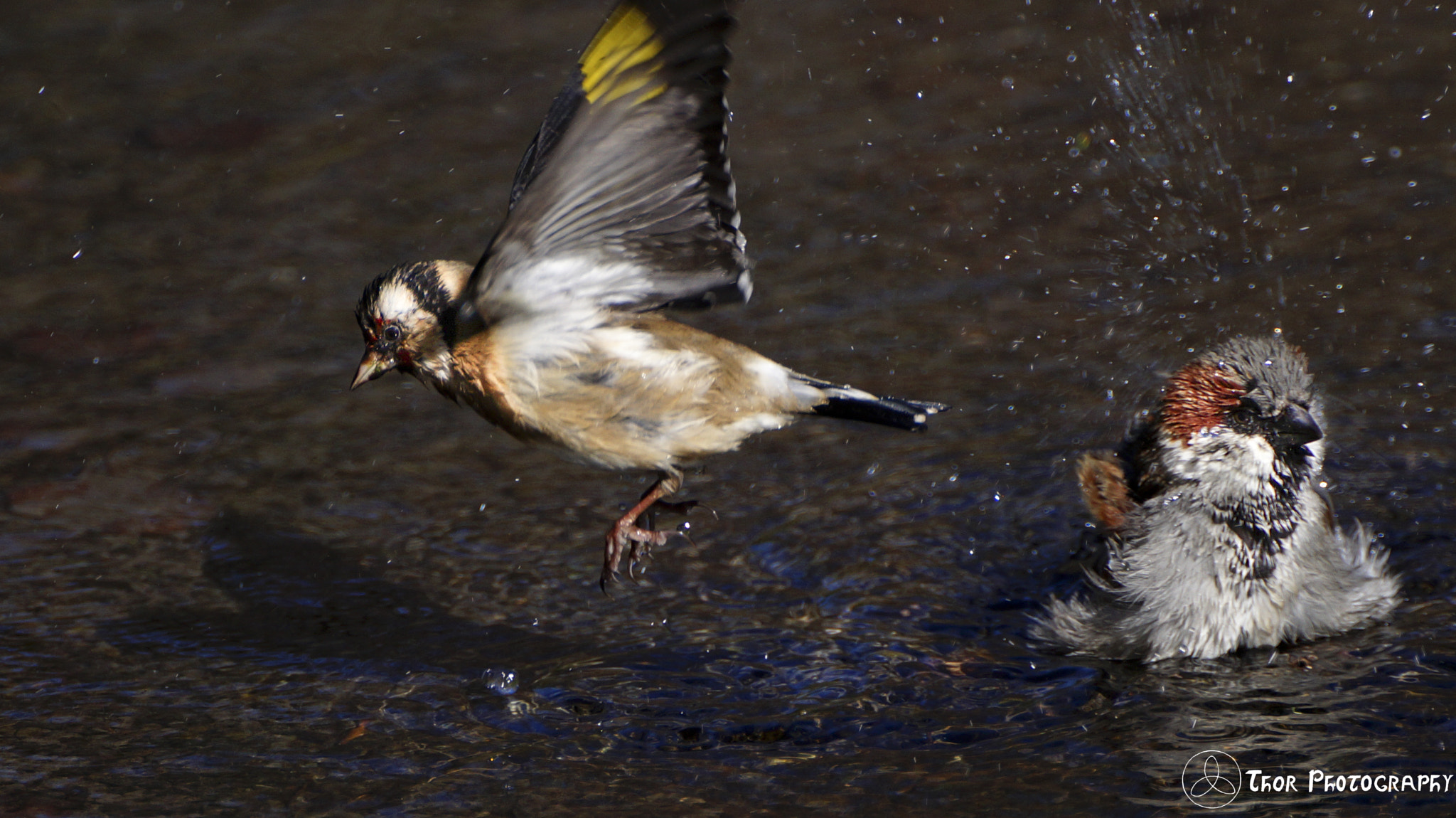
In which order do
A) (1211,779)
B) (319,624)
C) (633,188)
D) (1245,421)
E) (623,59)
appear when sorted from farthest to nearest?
(319,624), (1245,421), (633,188), (623,59), (1211,779)

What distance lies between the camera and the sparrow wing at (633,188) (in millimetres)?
3969

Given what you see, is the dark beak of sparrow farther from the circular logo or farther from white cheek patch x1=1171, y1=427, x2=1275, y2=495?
the circular logo

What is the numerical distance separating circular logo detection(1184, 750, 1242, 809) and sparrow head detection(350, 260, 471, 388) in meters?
2.24

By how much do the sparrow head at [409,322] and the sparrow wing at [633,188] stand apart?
8.8 inches

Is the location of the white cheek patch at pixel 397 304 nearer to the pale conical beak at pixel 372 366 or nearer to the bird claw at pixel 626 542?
the pale conical beak at pixel 372 366

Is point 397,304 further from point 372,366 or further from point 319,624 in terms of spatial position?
point 319,624

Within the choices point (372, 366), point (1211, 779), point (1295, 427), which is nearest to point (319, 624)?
point (372, 366)

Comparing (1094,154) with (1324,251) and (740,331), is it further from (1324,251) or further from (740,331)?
(740,331)

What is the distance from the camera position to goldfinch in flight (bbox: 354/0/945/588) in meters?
4.01

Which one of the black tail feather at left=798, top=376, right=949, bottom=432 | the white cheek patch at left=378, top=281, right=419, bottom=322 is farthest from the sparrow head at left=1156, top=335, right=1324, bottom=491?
the white cheek patch at left=378, top=281, right=419, bottom=322

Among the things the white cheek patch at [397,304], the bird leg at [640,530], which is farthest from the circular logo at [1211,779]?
the white cheek patch at [397,304]

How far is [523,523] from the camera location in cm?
565

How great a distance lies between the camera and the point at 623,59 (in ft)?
13.1

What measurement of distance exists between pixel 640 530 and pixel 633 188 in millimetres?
1067
